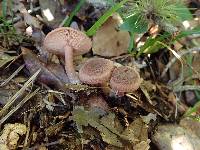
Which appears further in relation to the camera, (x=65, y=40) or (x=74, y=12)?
(x=74, y=12)

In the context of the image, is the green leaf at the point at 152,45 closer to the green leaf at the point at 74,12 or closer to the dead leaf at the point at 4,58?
the green leaf at the point at 74,12

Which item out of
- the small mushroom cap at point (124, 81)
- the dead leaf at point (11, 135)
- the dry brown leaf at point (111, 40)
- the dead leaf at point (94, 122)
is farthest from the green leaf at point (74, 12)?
the dead leaf at point (11, 135)

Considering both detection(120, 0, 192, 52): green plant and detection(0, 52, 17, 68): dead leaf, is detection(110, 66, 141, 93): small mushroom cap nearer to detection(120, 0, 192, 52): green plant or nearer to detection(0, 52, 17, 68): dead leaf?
detection(120, 0, 192, 52): green plant

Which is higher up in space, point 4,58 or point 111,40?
point 4,58

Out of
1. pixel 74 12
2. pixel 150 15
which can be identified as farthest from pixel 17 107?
pixel 150 15

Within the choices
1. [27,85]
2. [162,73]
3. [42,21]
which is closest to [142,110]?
[162,73]

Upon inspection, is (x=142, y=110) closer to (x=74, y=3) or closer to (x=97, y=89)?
(x=97, y=89)

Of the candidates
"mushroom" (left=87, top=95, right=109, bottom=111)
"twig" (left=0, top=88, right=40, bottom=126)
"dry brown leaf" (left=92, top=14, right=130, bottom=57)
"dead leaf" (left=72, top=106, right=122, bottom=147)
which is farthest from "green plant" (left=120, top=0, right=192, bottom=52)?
"twig" (left=0, top=88, right=40, bottom=126)

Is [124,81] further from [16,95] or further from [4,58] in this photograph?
[4,58]
